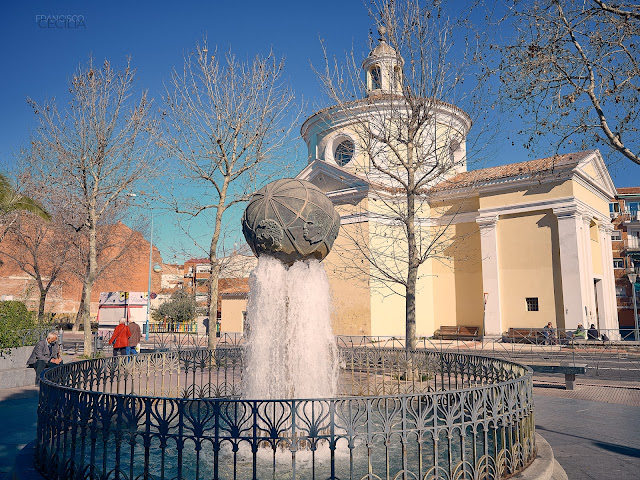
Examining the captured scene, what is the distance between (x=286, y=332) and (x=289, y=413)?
227 centimetres

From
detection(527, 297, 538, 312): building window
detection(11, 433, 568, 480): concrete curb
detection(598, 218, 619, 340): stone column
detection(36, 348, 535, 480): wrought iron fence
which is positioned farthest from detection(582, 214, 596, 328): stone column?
detection(11, 433, 568, 480): concrete curb

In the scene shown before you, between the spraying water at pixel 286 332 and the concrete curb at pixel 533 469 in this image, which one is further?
the spraying water at pixel 286 332

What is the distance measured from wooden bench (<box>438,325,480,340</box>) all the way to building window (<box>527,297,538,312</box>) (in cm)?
282

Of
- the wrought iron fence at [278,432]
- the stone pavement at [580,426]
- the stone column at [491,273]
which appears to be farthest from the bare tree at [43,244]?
the wrought iron fence at [278,432]

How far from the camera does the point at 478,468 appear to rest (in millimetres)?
3971

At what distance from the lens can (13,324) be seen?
11.7m

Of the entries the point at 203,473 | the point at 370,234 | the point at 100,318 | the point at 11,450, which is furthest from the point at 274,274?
the point at 100,318

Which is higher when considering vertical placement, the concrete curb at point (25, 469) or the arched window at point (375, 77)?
the arched window at point (375, 77)

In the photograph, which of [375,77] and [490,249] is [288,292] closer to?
[490,249]

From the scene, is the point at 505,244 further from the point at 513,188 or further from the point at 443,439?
the point at 443,439

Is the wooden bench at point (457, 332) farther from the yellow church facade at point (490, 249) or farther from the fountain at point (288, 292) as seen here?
the fountain at point (288, 292)

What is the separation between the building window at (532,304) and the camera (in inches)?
913

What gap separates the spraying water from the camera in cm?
621

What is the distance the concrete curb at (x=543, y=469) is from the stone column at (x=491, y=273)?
19.7 metres
